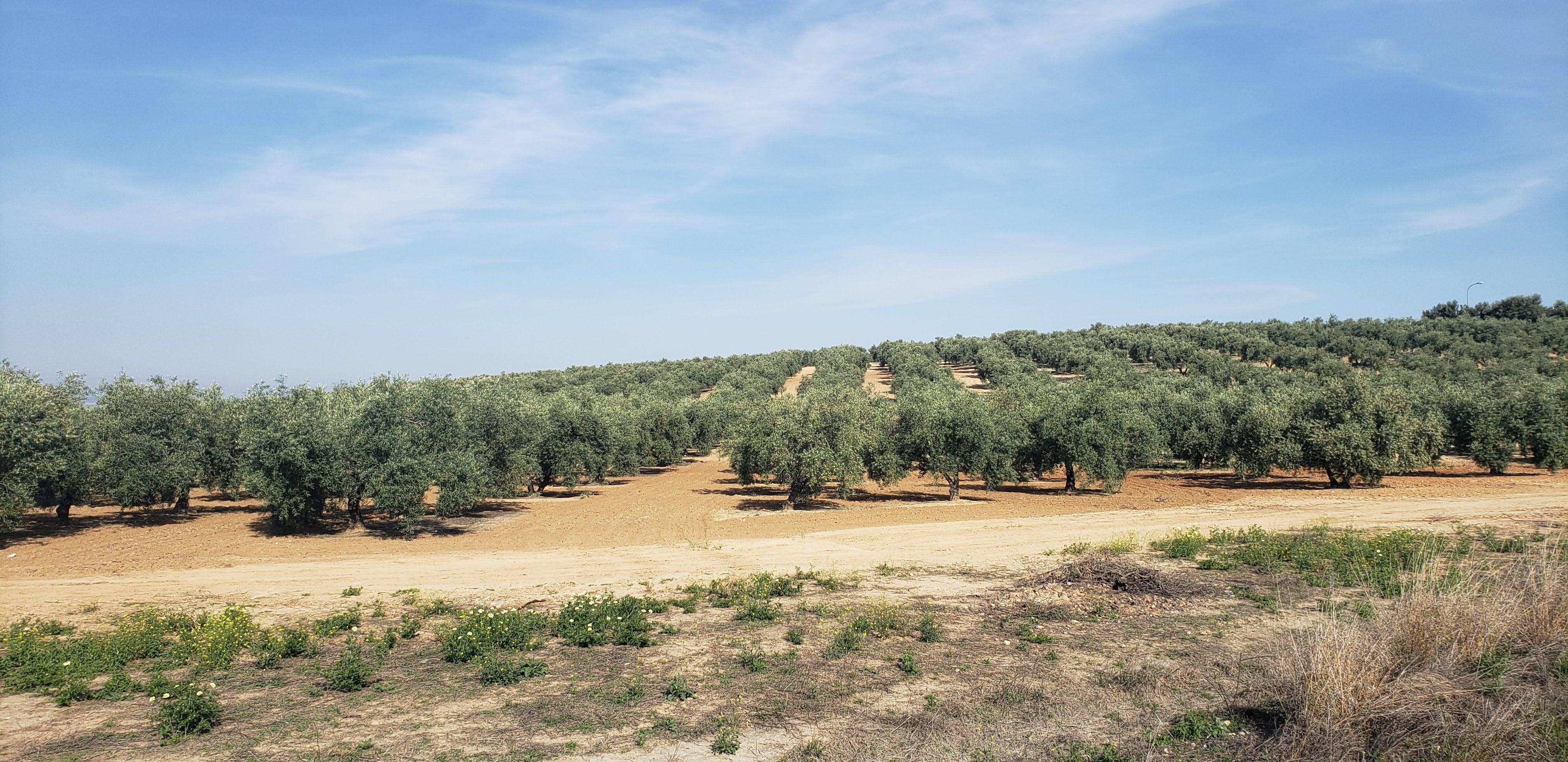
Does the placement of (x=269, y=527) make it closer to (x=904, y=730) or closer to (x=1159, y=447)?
(x=904, y=730)

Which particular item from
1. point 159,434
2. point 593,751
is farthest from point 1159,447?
point 159,434

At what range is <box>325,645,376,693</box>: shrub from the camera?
12.8m

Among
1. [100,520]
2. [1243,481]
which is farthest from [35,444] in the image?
[1243,481]

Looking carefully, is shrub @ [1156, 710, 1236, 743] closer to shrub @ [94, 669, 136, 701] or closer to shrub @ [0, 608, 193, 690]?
shrub @ [94, 669, 136, 701]

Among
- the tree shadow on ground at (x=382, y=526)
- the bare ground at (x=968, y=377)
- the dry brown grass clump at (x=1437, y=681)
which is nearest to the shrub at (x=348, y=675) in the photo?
the dry brown grass clump at (x=1437, y=681)

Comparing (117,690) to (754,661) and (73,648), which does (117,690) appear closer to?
(73,648)

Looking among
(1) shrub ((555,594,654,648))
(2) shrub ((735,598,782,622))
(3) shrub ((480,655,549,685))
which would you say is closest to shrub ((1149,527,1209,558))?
(2) shrub ((735,598,782,622))

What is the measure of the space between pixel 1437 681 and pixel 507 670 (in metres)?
14.0

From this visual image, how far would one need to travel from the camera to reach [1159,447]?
5131 centimetres

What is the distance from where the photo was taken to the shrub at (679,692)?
12.4 metres

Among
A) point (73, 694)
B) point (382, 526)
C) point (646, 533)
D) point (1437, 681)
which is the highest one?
point (1437, 681)

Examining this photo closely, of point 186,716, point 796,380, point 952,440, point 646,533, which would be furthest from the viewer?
point 796,380

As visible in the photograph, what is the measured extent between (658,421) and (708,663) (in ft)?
178

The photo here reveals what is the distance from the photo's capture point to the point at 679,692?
12.4 m
